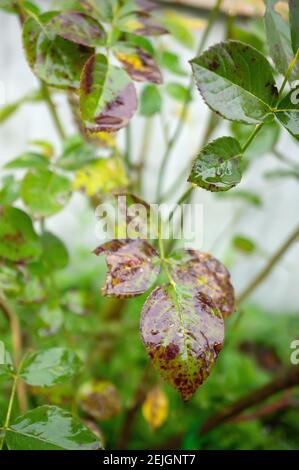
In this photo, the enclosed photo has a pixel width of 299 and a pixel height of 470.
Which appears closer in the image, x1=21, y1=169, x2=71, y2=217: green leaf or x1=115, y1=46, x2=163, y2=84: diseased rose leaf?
x1=115, y1=46, x2=163, y2=84: diseased rose leaf

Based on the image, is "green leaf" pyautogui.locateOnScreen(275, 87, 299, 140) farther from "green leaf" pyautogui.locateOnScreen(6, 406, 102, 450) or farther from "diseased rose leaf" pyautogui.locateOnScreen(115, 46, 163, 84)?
"green leaf" pyautogui.locateOnScreen(6, 406, 102, 450)

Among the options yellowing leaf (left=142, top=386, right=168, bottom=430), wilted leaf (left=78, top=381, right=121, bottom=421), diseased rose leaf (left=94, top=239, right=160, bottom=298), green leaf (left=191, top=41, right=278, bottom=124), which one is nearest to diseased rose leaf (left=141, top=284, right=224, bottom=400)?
diseased rose leaf (left=94, top=239, right=160, bottom=298)

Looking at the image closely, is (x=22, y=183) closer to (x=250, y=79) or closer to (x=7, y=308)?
(x=7, y=308)

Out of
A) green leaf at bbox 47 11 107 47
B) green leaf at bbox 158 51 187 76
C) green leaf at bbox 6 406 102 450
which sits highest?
green leaf at bbox 47 11 107 47

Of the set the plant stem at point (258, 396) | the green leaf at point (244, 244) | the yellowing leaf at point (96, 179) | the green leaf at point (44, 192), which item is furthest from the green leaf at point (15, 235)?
the green leaf at point (244, 244)

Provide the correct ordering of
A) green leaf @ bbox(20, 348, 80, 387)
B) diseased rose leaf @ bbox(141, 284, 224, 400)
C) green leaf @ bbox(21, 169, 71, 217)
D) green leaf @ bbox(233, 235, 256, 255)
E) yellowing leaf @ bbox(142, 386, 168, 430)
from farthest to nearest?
green leaf @ bbox(233, 235, 256, 255), yellowing leaf @ bbox(142, 386, 168, 430), green leaf @ bbox(21, 169, 71, 217), green leaf @ bbox(20, 348, 80, 387), diseased rose leaf @ bbox(141, 284, 224, 400)

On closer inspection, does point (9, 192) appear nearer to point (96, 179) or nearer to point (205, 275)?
point (96, 179)

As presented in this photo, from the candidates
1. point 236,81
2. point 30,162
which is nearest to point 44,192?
point 30,162
